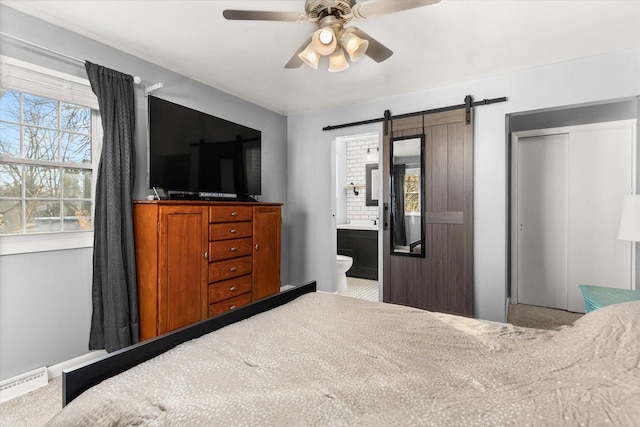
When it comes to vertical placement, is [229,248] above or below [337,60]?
below

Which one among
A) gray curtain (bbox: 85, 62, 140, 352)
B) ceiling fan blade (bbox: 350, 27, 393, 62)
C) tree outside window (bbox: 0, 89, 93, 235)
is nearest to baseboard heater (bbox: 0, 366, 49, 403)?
gray curtain (bbox: 85, 62, 140, 352)

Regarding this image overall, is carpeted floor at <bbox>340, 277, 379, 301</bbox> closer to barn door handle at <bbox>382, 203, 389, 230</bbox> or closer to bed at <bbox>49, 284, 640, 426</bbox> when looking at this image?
barn door handle at <bbox>382, 203, 389, 230</bbox>

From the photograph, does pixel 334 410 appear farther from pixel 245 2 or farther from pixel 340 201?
pixel 340 201

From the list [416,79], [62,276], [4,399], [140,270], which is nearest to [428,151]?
[416,79]

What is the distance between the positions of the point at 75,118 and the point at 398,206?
10.3 ft

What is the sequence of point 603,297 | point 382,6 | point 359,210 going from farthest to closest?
1. point 359,210
2. point 603,297
3. point 382,6

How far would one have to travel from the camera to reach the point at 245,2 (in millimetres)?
2025

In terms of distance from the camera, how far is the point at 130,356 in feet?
3.89

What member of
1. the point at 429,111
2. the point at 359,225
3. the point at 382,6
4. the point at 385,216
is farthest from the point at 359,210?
the point at 382,6

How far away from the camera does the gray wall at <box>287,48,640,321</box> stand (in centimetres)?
278

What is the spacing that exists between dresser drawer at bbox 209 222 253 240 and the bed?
144 centimetres

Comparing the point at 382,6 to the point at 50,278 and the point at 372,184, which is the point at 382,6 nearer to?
the point at 50,278

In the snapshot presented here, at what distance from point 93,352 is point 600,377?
3.09 m

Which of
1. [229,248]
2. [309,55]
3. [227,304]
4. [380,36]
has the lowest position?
[227,304]
